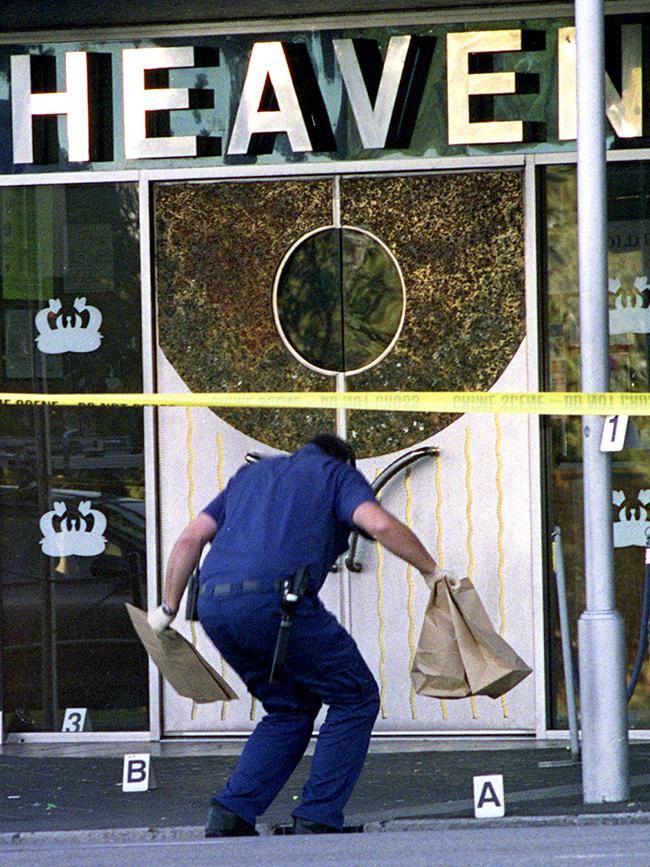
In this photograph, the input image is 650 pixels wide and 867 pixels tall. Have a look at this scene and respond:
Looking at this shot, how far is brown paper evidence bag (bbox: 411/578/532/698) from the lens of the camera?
655 centimetres

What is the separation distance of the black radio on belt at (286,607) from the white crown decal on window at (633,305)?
3.37 meters

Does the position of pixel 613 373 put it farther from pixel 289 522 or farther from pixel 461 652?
pixel 289 522

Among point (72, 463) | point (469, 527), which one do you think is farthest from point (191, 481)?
point (469, 527)

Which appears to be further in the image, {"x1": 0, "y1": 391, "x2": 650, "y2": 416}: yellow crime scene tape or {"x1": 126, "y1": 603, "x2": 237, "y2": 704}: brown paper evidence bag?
{"x1": 0, "y1": 391, "x2": 650, "y2": 416}: yellow crime scene tape

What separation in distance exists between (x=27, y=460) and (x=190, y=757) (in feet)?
6.49

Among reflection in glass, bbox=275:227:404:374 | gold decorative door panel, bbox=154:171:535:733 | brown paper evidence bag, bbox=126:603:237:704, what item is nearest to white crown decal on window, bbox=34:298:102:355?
gold decorative door panel, bbox=154:171:535:733

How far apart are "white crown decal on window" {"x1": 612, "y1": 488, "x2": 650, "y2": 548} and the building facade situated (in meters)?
0.02

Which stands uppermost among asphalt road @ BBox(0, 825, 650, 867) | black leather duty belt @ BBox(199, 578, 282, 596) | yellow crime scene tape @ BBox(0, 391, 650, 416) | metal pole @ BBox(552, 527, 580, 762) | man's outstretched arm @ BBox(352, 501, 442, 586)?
yellow crime scene tape @ BBox(0, 391, 650, 416)

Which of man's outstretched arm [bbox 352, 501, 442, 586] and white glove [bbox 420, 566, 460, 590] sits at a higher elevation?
man's outstretched arm [bbox 352, 501, 442, 586]

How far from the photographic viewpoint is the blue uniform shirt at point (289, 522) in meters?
6.45

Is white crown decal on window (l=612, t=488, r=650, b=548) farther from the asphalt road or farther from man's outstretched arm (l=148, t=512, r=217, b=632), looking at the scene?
man's outstretched arm (l=148, t=512, r=217, b=632)

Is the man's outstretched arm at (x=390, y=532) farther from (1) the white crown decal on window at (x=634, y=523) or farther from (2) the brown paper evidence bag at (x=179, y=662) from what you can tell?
(1) the white crown decal on window at (x=634, y=523)

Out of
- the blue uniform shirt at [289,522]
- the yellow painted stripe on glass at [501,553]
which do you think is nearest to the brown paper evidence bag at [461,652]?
the blue uniform shirt at [289,522]

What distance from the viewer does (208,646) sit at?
30.4 feet
